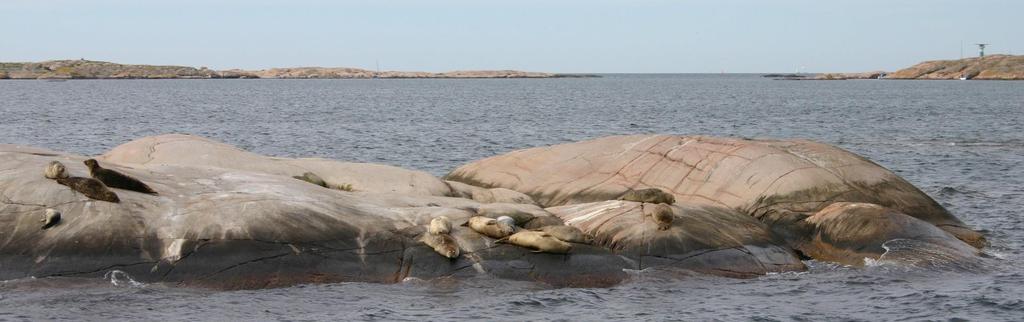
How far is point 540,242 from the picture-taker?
17625 millimetres

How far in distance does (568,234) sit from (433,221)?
2.12m

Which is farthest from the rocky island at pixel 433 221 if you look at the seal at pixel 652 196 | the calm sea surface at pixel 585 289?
the calm sea surface at pixel 585 289

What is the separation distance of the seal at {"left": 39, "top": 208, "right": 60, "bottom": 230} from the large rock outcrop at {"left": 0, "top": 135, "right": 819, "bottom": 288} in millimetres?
93

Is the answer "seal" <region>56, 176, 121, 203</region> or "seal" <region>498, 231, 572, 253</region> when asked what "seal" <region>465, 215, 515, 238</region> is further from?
"seal" <region>56, 176, 121, 203</region>

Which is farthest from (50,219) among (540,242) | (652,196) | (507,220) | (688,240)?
(652,196)

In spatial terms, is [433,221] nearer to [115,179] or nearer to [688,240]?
[688,240]

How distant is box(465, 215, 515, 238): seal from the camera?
58.5 feet

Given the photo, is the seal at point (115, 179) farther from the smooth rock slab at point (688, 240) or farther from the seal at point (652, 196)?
the seal at point (652, 196)

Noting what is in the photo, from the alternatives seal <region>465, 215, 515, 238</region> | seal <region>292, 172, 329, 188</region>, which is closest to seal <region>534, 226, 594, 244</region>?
seal <region>465, 215, 515, 238</region>

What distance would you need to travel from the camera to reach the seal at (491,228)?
17828 millimetres

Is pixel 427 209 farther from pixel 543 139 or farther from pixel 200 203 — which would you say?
pixel 543 139

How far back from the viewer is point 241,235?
16922mm

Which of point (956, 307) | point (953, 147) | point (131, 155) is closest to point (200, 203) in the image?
point (131, 155)

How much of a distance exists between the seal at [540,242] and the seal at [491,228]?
18cm
